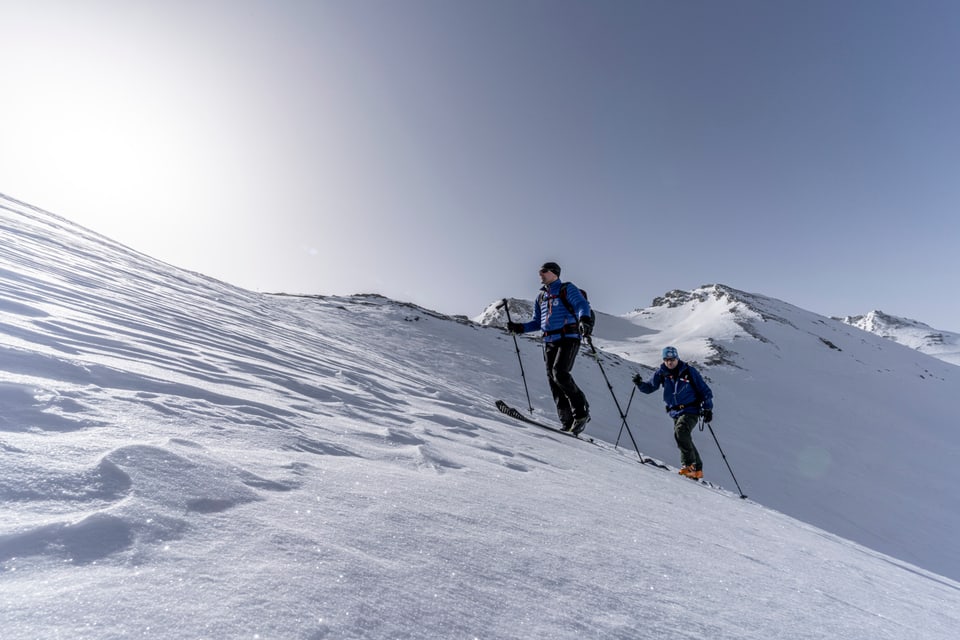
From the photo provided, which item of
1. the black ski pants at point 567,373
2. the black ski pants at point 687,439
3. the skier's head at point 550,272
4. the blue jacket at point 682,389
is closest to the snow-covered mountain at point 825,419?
the black ski pants at point 687,439

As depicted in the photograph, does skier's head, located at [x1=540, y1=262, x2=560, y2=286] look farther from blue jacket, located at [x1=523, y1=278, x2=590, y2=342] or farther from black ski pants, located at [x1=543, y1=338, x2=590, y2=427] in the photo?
black ski pants, located at [x1=543, y1=338, x2=590, y2=427]

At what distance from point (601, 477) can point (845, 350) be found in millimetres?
49225

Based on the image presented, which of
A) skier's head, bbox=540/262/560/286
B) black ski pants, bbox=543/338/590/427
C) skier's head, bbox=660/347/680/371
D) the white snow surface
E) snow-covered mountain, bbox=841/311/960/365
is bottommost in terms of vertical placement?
the white snow surface

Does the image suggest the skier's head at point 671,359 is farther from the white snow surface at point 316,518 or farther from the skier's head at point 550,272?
the white snow surface at point 316,518

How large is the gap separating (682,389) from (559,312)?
3.00 m

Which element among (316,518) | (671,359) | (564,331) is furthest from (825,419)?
(316,518)

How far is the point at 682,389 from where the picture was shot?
8.31 m

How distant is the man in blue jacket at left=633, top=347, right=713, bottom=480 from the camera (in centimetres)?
807

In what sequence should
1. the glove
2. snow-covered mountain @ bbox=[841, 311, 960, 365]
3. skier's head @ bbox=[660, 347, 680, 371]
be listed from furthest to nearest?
snow-covered mountain @ bbox=[841, 311, 960, 365] → skier's head @ bbox=[660, 347, 680, 371] → the glove

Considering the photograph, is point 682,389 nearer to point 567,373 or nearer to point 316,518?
point 567,373

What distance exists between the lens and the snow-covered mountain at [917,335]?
9631 centimetres

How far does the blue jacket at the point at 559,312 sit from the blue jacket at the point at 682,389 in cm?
219

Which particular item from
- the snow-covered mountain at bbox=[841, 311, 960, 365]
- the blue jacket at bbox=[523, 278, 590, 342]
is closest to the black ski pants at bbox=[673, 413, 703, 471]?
the blue jacket at bbox=[523, 278, 590, 342]

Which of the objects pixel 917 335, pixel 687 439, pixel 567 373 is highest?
pixel 917 335
